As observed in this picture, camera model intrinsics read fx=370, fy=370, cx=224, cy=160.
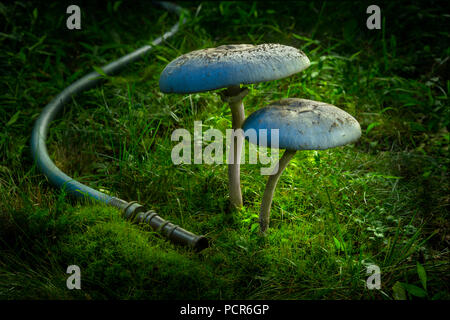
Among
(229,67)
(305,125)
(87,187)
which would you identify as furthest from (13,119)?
(305,125)

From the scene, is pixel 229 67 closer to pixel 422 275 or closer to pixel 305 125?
pixel 305 125

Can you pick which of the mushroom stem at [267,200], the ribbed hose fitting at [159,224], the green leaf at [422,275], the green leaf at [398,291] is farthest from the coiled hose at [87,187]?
the green leaf at [422,275]

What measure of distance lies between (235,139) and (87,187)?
46.1 inches

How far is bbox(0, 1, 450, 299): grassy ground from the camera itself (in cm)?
205

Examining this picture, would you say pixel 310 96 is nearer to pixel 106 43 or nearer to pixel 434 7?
pixel 434 7

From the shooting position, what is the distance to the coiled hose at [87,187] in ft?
7.50

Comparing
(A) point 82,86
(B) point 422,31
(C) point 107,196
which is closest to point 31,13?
(A) point 82,86

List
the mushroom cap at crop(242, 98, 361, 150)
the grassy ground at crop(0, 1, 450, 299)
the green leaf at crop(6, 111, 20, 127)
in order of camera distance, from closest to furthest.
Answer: the mushroom cap at crop(242, 98, 361, 150) < the grassy ground at crop(0, 1, 450, 299) < the green leaf at crop(6, 111, 20, 127)

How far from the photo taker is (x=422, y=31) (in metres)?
4.49

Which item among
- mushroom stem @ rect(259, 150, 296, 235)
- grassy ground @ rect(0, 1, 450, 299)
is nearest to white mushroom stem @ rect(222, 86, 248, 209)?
grassy ground @ rect(0, 1, 450, 299)

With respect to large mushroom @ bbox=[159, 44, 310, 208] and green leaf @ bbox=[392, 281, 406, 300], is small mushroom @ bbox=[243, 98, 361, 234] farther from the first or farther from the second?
green leaf @ bbox=[392, 281, 406, 300]

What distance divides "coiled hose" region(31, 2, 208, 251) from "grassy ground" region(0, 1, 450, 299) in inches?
3.0

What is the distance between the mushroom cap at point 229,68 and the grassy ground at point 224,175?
38.2 inches

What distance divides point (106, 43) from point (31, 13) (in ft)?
3.62
